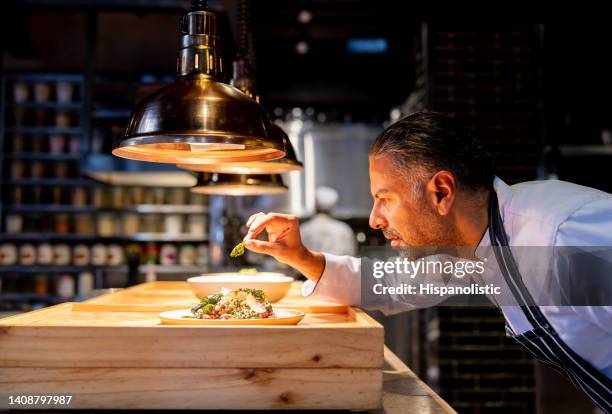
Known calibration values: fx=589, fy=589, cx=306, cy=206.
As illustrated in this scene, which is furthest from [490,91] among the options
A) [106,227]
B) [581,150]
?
[106,227]

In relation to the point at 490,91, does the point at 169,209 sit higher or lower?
lower

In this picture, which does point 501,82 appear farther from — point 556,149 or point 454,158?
point 454,158

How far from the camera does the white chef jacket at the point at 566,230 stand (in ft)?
4.17

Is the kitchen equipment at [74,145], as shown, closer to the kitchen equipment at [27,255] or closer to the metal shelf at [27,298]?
the kitchen equipment at [27,255]

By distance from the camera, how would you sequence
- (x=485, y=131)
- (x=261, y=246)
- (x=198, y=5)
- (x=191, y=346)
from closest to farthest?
1. (x=191, y=346)
2. (x=198, y=5)
3. (x=261, y=246)
4. (x=485, y=131)

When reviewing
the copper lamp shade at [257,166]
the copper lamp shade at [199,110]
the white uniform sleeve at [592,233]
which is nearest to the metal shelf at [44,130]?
the copper lamp shade at [257,166]

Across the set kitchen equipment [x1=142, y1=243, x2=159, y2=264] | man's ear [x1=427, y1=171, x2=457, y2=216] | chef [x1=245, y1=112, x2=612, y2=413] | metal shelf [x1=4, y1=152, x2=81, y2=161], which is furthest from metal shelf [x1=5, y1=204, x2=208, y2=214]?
man's ear [x1=427, y1=171, x2=457, y2=216]

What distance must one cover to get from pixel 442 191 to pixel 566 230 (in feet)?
1.22

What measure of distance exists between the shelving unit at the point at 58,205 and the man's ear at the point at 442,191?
4654 mm

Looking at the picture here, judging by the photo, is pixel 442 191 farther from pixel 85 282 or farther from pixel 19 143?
pixel 19 143

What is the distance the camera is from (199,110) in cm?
127

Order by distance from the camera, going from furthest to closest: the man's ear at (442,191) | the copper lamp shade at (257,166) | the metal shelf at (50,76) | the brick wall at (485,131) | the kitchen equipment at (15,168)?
the metal shelf at (50,76) < the kitchen equipment at (15,168) < the brick wall at (485,131) < the copper lamp shade at (257,166) < the man's ear at (442,191)

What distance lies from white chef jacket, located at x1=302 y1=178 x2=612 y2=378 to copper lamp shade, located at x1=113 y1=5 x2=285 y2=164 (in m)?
0.61

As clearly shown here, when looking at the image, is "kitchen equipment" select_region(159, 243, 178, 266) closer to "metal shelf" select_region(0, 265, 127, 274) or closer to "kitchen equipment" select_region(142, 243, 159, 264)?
"kitchen equipment" select_region(142, 243, 159, 264)
